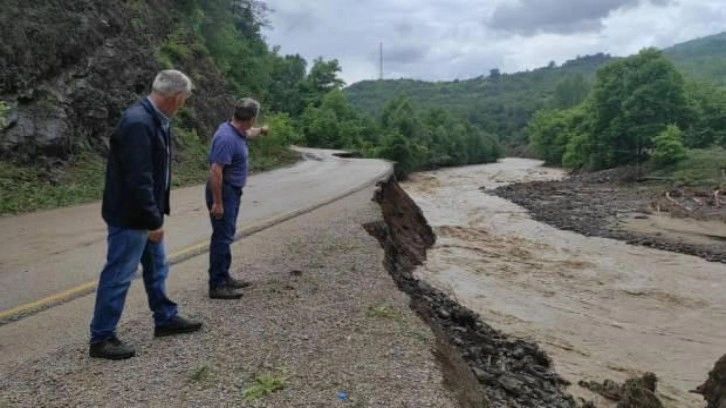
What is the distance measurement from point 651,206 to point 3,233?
32453mm

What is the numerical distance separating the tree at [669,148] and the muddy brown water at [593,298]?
90.0 feet

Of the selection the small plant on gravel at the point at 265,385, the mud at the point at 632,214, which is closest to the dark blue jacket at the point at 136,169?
the small plant on gravel at the point at 265,385

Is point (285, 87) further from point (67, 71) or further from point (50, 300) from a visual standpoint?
point (50, 300)

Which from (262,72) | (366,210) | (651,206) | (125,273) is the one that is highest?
(262,72)

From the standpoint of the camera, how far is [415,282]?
11.2 m

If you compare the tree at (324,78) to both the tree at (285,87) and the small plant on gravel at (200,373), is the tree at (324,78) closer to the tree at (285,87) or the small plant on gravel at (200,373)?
the tree at (285,87)

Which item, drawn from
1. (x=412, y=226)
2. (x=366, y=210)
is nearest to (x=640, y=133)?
(x=412, y=226)

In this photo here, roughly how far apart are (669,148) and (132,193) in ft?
166

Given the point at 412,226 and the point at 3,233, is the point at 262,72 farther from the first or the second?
the point at 3,233

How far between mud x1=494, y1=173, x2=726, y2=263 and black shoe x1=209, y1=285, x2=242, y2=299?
60.6 feet

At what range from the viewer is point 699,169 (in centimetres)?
4438

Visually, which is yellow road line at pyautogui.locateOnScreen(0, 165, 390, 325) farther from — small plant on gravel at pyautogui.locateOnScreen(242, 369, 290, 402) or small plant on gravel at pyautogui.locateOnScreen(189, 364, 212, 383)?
small plant on gravel at pyautogui.locateOnScreen(242, 369, 290, 402)

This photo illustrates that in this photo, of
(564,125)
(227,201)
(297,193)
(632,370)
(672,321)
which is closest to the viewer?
(227,201)

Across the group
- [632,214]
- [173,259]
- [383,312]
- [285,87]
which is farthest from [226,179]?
[285,87]
